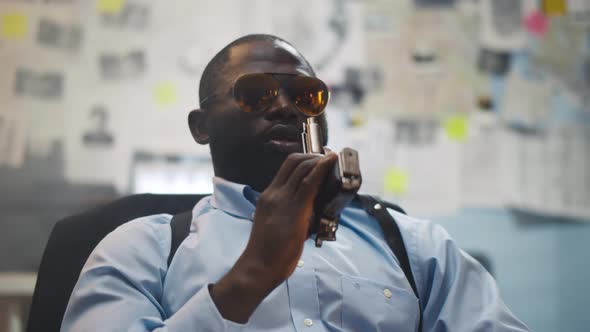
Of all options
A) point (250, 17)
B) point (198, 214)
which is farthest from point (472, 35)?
point (198, 214)

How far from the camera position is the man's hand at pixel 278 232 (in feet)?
2.03

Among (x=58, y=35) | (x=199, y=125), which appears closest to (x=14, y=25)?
(x=58, y=35)

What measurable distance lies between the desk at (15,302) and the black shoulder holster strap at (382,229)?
0.82m

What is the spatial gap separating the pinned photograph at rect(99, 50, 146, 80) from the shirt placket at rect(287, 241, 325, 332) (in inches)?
43.1

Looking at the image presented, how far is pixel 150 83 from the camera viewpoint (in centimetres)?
172

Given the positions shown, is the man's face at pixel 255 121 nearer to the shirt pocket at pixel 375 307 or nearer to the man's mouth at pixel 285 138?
the man's mouth at pixel 285 138

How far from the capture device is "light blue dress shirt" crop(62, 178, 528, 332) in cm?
73

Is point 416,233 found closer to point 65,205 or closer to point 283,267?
point 283,267

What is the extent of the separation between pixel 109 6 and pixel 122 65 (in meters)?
0.17

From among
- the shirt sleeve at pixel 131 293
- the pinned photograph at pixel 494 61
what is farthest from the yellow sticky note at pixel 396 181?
the shirt sleeve at pixel 131 293

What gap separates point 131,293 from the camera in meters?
0.74

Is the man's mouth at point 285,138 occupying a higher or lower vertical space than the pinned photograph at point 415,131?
higher

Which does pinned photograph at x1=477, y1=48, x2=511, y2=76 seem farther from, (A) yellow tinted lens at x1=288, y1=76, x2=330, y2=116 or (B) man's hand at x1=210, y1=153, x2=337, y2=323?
(B) man's hand at x1=210, y1=153, x2=337, y2=323

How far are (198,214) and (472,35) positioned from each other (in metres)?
1.20
